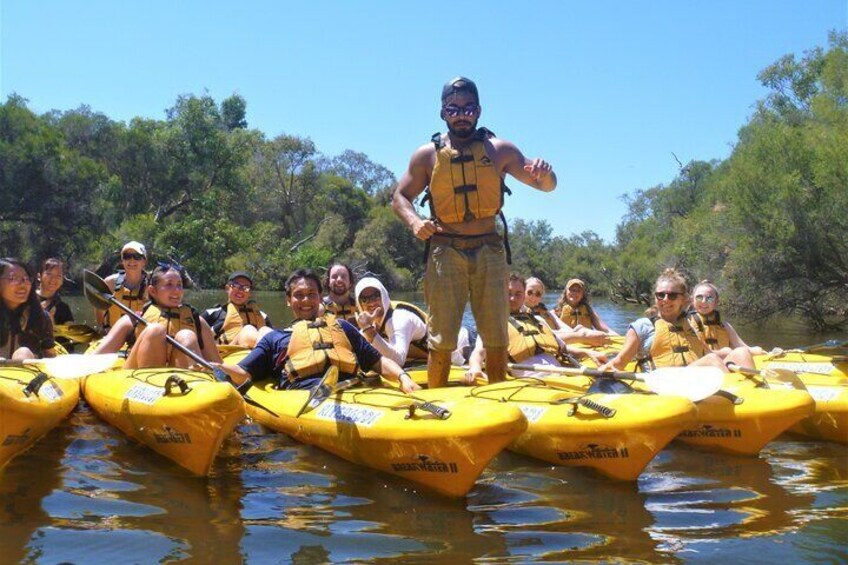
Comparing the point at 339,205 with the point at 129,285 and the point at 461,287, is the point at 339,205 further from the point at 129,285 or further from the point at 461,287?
the point at 461,287

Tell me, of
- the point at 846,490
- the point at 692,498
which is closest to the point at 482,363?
the point at 692,498

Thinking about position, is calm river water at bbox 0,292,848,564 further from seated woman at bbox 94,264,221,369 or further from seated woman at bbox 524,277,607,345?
seated woman at bbox 524,277,607,345

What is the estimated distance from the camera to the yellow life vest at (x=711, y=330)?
5723 mm

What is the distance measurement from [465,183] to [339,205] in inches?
1637

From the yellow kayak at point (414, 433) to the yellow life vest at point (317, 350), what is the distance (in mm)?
305

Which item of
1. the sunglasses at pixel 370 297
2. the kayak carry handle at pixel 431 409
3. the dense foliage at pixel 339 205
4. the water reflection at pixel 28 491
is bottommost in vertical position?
the water reflection at pixel 28 491

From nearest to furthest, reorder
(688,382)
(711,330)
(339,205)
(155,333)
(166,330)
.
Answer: (688,382) < (155,333) < (166,330) < (711,330) < (339,205)

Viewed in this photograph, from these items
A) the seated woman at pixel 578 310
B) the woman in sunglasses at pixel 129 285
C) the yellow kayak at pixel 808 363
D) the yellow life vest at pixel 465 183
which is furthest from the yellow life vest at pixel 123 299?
the yellow kayak at pixel 808 363

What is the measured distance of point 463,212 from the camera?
15.2 ft

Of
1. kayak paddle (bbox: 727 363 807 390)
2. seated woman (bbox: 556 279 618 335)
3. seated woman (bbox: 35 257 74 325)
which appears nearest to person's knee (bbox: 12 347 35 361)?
seated woman (bbox: 35 257 74 325)

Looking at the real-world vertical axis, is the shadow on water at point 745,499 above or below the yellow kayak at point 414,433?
below

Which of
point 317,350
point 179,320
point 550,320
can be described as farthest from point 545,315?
point 179,320

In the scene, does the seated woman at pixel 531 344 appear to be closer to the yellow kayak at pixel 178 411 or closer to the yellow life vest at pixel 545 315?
the yellow life vest at pixel 545 315

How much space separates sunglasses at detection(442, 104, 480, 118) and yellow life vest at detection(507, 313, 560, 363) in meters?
1.85
